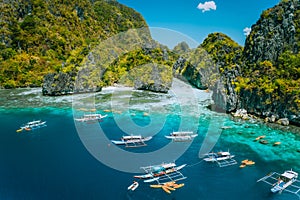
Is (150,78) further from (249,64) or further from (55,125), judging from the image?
(55,125)

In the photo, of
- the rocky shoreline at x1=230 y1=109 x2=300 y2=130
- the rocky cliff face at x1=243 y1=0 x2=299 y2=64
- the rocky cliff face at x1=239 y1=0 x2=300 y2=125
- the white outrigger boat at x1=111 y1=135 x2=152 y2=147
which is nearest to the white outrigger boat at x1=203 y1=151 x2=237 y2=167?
the white outrigger boat at x1=111 y1=135 x2=152 y2=147

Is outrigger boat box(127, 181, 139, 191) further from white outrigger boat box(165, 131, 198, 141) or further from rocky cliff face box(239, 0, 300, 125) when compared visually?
rocky cliff face box(239, 0, 300, 125)

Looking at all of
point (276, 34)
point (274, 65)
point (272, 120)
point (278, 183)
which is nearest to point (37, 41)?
point (276, 34)

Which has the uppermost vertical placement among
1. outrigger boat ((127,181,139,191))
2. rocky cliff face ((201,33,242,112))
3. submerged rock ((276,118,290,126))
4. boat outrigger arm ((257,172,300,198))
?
rocky cliff face ((201,33,242,112))

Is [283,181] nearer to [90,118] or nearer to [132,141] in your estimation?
[132,141]

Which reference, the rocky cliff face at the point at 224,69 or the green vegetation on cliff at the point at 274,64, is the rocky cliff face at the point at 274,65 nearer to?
the green vegetation on cliff at the point at 274,64

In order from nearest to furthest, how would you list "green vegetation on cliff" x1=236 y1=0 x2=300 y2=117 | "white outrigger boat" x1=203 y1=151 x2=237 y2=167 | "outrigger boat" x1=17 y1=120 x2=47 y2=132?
"white outrigger boat" x1=203 y1=151 x2=237 y2=167, "outrigger boat" x1=17 y1=120 x2=47 y2=132, "green vegetation on cliff" x1=236 y1=0 x2=300 y2=117
